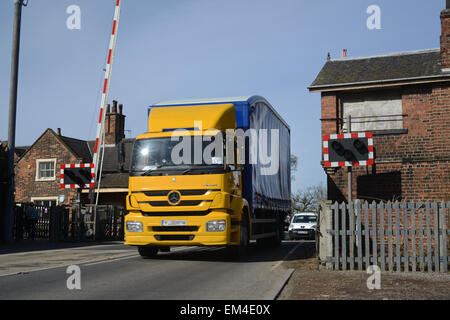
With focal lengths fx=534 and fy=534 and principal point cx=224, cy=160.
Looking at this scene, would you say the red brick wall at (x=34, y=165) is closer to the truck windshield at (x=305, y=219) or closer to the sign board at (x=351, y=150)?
the truck windshield at (x=305, y=219)

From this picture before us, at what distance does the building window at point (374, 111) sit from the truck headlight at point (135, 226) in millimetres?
7897

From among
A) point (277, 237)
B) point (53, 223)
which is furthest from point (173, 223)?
point (53, 223)

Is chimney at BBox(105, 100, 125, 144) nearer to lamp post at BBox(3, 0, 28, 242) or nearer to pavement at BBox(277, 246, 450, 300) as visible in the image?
lamp post at BBox(3, 0, 28, 242)

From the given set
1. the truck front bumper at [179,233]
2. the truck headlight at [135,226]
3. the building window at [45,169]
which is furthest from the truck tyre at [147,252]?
the building window at [45,169]

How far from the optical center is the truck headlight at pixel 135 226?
38.2 feet

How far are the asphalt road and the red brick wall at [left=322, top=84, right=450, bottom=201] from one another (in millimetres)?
3958

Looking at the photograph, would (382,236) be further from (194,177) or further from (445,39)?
(445,39)

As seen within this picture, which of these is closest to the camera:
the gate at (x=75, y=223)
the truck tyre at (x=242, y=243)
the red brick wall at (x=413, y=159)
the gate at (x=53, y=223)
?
the truck tyre at (x=242, y=243)

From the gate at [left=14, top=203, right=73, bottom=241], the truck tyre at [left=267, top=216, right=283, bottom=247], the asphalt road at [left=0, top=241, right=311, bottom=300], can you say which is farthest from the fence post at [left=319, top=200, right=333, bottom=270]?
the gate at [left=14, top=203, right=73, bottom=241]

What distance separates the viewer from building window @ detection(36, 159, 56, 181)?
34.9 metres

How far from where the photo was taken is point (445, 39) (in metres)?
15.5

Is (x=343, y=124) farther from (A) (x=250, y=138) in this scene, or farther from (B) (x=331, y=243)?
(B) (x=331, y=243)
